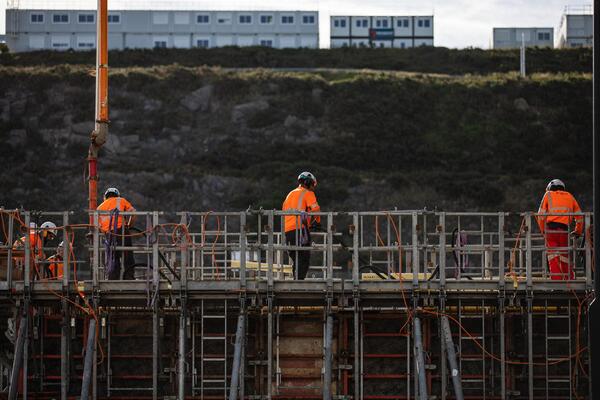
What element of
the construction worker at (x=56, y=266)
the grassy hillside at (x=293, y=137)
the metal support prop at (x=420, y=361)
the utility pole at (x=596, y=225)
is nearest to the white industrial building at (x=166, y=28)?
the grassy hillside at (x=293, y=137)

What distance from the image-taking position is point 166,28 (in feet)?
334

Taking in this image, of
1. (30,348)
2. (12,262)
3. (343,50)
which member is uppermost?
(343,50)

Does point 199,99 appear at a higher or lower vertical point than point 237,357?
higher

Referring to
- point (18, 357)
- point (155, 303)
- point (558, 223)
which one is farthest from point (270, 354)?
point (558, 223)

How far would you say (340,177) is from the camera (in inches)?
2359

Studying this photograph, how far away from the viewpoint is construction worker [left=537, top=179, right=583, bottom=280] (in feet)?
67.4

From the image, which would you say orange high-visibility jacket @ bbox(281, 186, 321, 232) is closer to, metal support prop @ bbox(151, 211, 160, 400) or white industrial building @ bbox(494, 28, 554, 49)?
metal support prop @ bbox(151, 211, 160, 400)

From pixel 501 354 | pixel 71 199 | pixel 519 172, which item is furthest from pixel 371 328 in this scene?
pixel 519 172

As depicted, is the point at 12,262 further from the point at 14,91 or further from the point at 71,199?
the point at 14,91

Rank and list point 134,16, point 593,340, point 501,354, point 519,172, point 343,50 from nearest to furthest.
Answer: point 593,340, point 501,354, point 519,172, point 343,50, point 134,16

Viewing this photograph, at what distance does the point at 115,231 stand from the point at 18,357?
252 centimetres

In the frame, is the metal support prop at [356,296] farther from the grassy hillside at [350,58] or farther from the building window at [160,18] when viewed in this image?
the building window at [160,18]

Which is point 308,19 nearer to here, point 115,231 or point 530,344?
point 115,231

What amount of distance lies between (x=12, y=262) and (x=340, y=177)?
4016 centimetres
